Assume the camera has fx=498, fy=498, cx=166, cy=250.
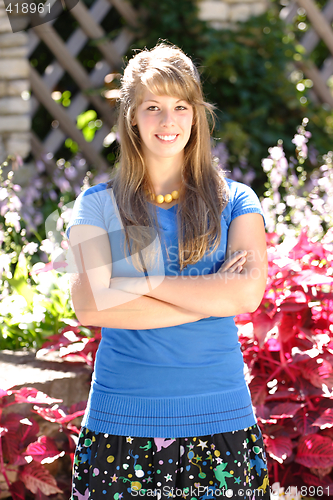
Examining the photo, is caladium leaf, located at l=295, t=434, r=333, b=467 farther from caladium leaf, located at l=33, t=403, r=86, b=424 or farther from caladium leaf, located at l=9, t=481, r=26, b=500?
caladium leaf, located at l=9, t=481, r=26, b=500

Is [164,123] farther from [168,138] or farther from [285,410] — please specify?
[285,410]

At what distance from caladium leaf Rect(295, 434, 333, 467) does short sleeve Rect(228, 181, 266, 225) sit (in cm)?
81

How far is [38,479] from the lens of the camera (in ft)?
5.27

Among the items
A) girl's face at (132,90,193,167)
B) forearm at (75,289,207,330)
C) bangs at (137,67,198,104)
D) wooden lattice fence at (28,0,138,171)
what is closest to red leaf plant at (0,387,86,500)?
forearm at (75,289,207,330)

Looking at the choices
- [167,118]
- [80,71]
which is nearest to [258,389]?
[167,118]

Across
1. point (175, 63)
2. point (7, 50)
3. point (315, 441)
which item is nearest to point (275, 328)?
point (315, 441)

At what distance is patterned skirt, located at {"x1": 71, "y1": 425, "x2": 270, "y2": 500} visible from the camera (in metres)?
1.15

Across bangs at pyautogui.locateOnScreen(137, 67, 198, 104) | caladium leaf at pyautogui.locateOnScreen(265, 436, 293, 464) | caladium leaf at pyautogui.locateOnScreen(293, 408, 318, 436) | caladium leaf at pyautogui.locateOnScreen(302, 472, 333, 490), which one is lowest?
caladium leaf at pyautogui.locateOnScreen(302, 472, 333, 490)

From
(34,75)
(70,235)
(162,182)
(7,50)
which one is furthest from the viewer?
(34,75)

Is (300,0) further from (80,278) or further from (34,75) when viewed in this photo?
(80,278)

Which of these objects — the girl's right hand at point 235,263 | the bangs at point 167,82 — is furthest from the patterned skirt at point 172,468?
the bangs at point 167,82

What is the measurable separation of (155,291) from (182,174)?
1.29 ft

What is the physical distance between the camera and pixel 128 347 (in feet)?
3.99

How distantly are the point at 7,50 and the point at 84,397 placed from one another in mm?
2603
